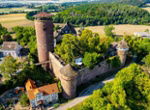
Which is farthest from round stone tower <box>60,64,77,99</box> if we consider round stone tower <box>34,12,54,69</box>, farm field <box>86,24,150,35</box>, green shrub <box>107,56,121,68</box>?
farm field <box>86,24,150,35</box>

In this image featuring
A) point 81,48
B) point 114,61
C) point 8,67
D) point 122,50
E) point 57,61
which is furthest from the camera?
point 122,50

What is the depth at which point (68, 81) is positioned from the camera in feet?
122

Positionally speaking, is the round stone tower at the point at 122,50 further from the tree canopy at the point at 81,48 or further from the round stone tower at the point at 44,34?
the round stone tower at the point at 44,34

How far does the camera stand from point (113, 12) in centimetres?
12825

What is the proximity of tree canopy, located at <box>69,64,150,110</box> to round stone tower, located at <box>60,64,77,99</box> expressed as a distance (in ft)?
12.3

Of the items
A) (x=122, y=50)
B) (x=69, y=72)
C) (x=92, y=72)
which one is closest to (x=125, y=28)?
(x=122, y=50)

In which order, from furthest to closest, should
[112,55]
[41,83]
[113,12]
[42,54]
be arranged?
[113,12] < [112,55] < [42,54] < [41,83]

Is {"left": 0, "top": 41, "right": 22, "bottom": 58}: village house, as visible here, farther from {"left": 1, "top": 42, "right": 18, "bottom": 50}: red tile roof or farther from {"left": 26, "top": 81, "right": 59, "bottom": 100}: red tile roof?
{"left": 26, "top": 81, "right": 59, "bottom": 100}: red tile roof

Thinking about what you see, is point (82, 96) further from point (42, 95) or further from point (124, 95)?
point (124, 95)

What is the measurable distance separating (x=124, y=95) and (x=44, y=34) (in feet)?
86.0

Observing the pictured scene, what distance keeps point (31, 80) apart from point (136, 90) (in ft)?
81.9

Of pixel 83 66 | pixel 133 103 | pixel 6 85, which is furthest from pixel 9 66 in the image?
pixel 133 103

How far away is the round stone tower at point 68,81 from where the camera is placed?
120 ft

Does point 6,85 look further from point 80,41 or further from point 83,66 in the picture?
point 80,41
